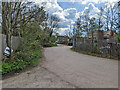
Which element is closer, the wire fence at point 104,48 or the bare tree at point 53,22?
the wire fence at point 104,48

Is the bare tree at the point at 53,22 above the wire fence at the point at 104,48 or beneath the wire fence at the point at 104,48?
above

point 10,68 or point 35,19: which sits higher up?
point 35,19

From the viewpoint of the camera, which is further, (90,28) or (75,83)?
(90,28)

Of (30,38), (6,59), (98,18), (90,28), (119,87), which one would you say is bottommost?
(119,87)

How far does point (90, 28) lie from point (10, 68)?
11.8 metres

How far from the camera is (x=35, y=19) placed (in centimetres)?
802

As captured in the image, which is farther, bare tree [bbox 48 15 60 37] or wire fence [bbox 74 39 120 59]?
bare tree [bbox 48 15 60 37]

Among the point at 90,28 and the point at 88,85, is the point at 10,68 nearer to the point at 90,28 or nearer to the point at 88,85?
the point at 88,85

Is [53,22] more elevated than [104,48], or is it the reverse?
[53,22]

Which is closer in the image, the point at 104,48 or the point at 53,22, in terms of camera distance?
the point at 104,48

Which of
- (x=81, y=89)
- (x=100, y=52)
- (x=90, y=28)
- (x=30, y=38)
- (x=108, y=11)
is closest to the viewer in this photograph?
(x=81, y=89)

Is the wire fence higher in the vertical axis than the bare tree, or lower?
lower

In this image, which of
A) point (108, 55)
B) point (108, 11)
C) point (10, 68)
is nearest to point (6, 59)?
point (10, 68)

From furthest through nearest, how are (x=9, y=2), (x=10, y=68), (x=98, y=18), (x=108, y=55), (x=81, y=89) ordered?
(x=98, y=18), (x=108, y=55), (x=9, y=2), (x=10, y=68), (x=81, y=89)
